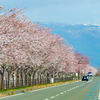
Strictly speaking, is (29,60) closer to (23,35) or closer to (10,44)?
(23,35)

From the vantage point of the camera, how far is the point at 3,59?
82.1 feet

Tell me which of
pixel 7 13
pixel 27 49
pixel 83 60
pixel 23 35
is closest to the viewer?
pixel 7 13

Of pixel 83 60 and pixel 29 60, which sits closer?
pixel 29 60

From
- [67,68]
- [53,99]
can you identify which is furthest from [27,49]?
[67,68]

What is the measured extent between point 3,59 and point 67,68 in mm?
50718

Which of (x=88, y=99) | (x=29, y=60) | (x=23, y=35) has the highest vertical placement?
(x=23, y=35)

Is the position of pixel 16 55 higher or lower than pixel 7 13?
lower

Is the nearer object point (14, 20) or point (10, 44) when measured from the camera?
point (10, 44)

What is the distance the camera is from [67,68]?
74.9 meters

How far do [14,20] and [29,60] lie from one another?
7.10 meters

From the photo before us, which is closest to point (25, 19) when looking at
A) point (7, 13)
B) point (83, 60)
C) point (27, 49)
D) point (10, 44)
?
point (27, 49)

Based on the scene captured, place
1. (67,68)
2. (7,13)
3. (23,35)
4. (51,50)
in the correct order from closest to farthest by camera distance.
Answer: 1. (7,13)
2. (23,35)
3. (51,50)
4. (67,68)

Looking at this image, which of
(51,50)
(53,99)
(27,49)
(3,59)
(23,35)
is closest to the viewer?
(53,99)

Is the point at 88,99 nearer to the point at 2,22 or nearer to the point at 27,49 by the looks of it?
the point at 2,22
